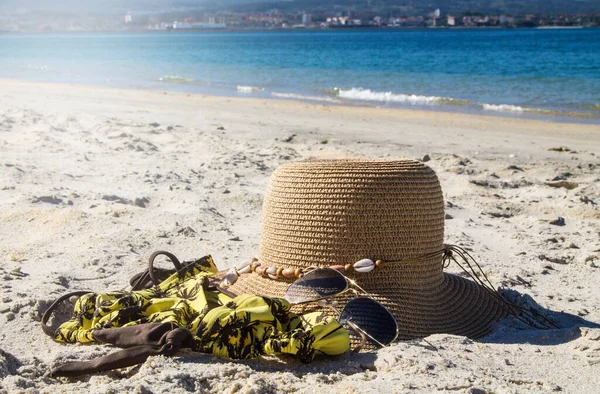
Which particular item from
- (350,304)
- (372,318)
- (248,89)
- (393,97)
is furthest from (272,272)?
Answer: (248,89)

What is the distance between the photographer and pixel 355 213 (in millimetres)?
3189

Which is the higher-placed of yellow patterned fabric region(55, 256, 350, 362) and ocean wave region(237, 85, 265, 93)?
yellow patterned fabric region(55, 256, 350, 362)

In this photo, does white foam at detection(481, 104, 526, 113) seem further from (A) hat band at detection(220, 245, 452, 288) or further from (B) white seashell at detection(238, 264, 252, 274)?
(B) white seashell at detection(238, 264, 252, 274)

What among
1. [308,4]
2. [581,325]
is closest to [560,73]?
[581,325]

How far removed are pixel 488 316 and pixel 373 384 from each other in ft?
4.10

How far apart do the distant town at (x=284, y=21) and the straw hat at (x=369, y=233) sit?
108350 millimetres

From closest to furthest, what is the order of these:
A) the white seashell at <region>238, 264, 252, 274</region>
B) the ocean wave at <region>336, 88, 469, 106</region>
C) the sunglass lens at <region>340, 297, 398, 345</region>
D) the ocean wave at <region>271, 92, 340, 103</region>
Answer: the sunglass lens at <region>340, 297, 398, 345</region>, the white seashell at <region>238, 264, 252, 274</region>, the ocean wave at <region>336, 88, 469, 106</region>, the ocean wave at <region>271, 92, 340, 103</region>

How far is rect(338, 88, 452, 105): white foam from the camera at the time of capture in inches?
664

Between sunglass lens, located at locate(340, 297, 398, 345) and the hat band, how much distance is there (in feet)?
0.47

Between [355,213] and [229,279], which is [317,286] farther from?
[229,279]

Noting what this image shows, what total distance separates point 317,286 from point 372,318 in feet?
0.93

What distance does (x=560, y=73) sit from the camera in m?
25.6

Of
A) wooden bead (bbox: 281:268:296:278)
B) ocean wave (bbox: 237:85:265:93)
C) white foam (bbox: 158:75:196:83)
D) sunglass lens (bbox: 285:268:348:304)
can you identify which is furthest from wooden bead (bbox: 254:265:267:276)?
white foam (bbox: 158:75:196:83)

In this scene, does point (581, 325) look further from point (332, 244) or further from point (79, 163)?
point (79, 163)
